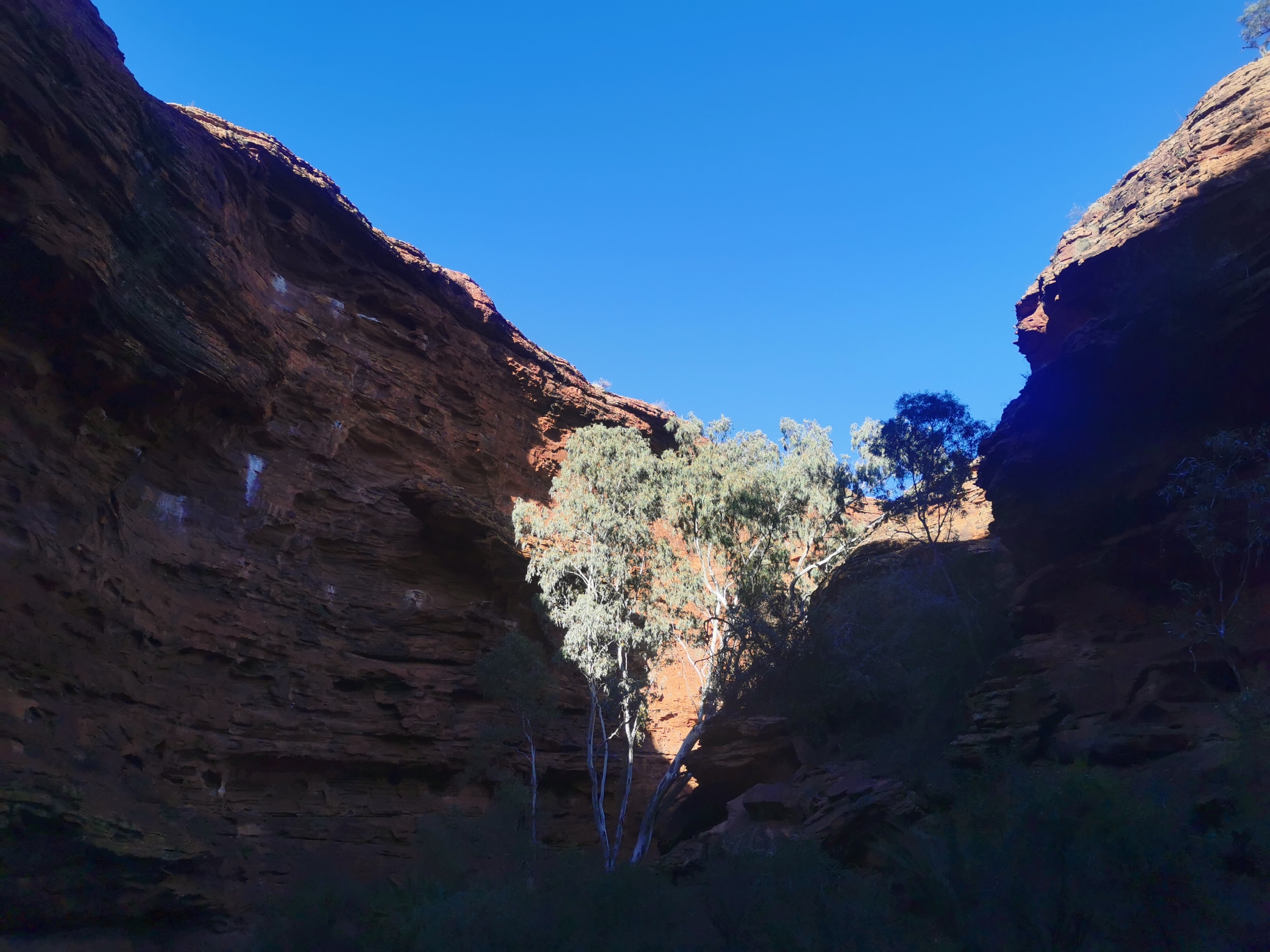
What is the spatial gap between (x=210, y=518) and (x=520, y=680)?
834 centimetres

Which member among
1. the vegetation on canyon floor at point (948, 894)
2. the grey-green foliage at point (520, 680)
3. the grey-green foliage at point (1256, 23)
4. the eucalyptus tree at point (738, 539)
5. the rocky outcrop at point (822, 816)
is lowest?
the vegetation on canyon floor at point (948, 894)

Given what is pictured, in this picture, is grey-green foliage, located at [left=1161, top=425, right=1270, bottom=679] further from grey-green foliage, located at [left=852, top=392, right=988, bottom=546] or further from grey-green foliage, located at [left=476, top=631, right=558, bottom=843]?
grey-green foliage, located at [left=476, top=631, right=558, bottom=843]

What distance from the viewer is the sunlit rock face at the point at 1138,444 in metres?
12.1

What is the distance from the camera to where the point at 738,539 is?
20172 millimetres

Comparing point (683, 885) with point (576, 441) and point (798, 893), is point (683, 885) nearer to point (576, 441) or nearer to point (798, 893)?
point (798, 893)

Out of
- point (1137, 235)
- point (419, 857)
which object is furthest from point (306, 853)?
point (1137, 235)

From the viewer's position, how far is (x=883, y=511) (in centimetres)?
2266

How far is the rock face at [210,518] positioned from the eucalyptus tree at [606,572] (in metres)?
3.18

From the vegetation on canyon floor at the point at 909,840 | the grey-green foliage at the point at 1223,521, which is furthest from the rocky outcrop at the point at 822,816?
the grey-green foliage at the point at 1223,521

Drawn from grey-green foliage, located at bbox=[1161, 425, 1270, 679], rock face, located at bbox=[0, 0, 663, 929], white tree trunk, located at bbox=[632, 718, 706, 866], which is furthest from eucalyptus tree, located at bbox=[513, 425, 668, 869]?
grey-green foliage, located at bbox=[1161, 425, 1270, 679]

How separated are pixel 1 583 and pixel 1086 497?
788 inches

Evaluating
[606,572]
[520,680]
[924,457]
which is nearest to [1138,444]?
[924,457]

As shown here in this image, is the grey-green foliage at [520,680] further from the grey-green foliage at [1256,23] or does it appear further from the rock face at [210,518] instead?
the grey-green foliage at [1256,23]

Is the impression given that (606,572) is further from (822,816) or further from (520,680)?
(822,816)
